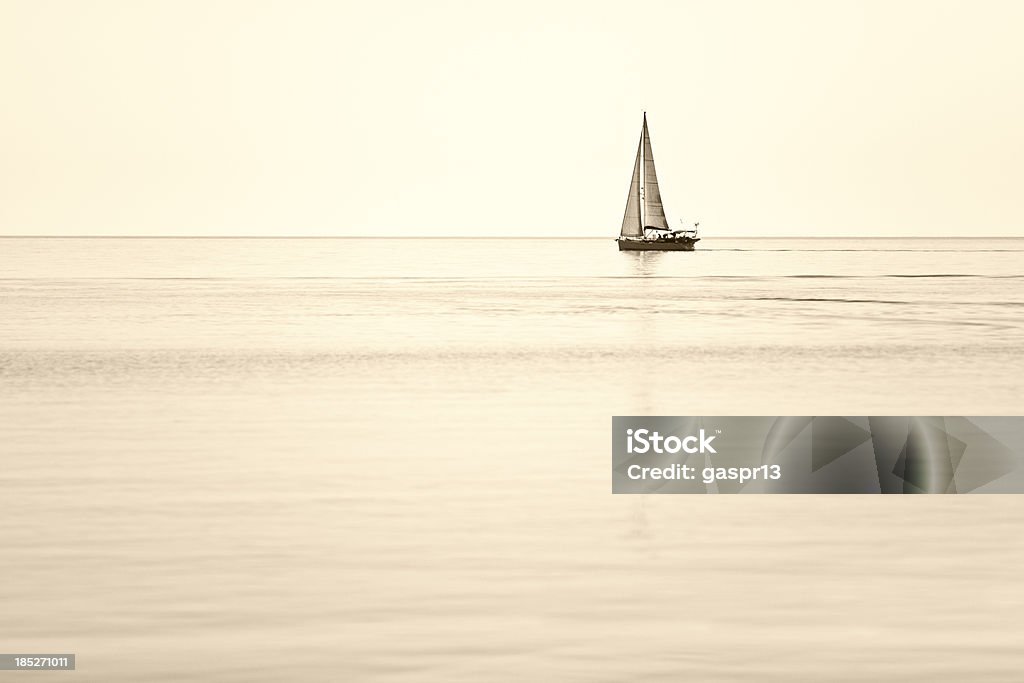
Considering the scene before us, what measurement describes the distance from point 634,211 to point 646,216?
2.25 meters

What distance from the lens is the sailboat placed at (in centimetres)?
17762

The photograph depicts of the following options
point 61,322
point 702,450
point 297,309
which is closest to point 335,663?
point 702,450

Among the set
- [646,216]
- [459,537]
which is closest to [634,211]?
[646,216]

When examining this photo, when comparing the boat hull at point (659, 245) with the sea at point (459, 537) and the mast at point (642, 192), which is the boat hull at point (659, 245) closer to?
the mast at point (642, 192)

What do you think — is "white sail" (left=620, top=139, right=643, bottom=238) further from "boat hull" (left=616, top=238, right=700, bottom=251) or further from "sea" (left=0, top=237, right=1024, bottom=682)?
"sea" (left=0, top=237, right=1024, bottom=682)

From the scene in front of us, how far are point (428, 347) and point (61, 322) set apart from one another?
2146 cm

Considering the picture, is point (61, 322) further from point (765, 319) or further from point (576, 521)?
point (576, 521)

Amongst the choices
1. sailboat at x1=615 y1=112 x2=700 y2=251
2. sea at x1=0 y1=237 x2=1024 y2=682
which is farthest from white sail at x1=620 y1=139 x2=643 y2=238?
sea at x1=0 y1=237 x2=1024 y2=682

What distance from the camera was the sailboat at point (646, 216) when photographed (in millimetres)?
177625

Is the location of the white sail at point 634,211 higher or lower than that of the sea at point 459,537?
higher

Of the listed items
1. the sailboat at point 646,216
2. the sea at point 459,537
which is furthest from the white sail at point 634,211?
the sea at point 459,537

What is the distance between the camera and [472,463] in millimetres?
23625

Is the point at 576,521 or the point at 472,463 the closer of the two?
the point at 576,521

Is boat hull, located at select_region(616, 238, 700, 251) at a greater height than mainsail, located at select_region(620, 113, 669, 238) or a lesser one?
lesser
